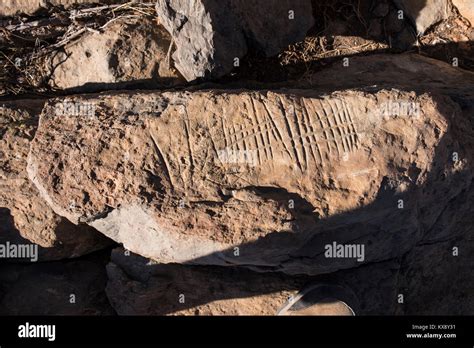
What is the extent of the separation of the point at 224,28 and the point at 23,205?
1.79 metres

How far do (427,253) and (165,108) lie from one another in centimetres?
200

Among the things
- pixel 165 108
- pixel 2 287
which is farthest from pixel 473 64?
pixel 2 287

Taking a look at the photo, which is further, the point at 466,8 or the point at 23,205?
the point at 466,8

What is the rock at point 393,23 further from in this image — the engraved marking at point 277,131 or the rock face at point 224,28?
the engraved marking at point 277,131

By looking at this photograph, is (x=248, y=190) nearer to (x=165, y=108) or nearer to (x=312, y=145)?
(x=312, y=145)

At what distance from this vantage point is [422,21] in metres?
4.28

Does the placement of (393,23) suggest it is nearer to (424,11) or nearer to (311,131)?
(424,11)

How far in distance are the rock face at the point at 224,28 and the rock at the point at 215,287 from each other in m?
1.37

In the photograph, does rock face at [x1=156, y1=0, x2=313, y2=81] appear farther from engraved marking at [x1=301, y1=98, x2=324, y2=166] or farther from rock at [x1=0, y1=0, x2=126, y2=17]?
engraved marking at [x1=301, y1=98, x2=324, y2=166]

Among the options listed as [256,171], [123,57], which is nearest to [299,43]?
[123,57]

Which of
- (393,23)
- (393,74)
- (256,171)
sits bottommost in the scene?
(256,171)

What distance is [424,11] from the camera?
4262 millimetres

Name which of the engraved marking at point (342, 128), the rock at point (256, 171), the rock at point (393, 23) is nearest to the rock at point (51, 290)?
the rock at point (256, 171)

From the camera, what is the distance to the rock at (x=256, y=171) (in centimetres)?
319
